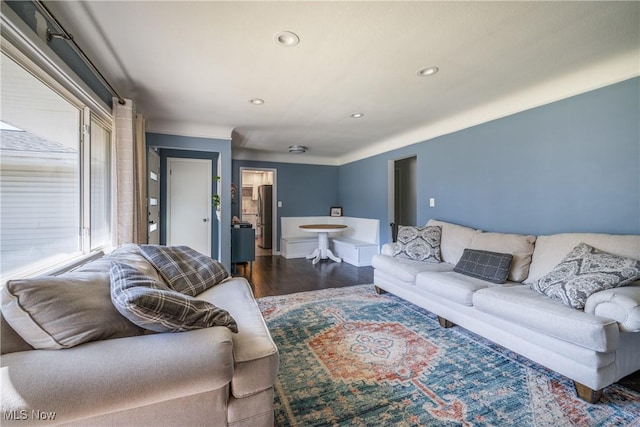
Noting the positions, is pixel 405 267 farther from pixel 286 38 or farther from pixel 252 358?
pixel 286 38

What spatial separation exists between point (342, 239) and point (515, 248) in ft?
12.3

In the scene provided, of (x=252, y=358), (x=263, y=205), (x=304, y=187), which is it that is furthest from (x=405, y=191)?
(x=252, y=358)

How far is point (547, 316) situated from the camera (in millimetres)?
1812

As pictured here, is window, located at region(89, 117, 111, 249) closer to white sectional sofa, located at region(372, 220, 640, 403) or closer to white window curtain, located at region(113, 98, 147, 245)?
white window curtain, located at region(113, 98, 147, 245)

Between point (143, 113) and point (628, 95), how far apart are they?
493 cm

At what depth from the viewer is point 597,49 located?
2131mm

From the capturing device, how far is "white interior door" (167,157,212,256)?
5.01 m

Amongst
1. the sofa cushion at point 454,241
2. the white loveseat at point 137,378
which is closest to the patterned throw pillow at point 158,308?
the white loveseat at point 137,378

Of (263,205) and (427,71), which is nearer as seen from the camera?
(427,71)

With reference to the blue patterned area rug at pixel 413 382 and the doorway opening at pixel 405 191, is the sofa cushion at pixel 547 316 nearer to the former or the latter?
the blue patterned area rug at pixel 413 382

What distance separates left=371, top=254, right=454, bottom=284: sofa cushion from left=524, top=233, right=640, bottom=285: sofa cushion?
2.49 feet

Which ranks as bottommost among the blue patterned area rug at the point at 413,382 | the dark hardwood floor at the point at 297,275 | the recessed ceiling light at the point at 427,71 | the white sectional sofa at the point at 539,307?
the blue patterned area rug at the point at 413,382

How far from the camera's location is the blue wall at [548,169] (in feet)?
7.54

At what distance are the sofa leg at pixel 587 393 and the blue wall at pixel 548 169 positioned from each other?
1.38m
